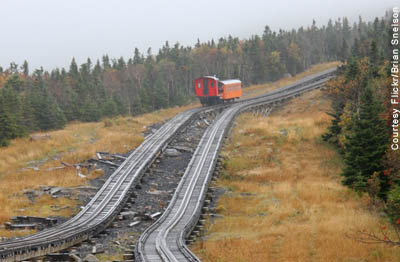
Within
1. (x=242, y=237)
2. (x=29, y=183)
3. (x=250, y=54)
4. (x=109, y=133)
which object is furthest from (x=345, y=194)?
(x=250, y=54)

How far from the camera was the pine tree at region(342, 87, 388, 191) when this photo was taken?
24.0 m

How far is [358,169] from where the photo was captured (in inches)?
971

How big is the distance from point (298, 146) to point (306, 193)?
45.0 ft

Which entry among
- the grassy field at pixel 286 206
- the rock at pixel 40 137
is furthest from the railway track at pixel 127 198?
the rock at pixel 40 137

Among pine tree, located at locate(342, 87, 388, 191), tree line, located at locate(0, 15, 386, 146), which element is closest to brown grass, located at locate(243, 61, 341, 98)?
tree line, located at locate(0, 15, 386, 146)

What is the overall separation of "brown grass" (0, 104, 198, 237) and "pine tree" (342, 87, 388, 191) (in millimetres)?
16034

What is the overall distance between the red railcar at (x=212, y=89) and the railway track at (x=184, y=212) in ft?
57.4

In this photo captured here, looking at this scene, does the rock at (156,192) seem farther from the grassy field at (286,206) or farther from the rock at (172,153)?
the rock at (172,153)

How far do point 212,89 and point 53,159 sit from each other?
3211 cm

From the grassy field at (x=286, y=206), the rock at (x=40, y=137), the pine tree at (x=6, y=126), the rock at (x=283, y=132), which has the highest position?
the pine tree at (x=6, y=126)

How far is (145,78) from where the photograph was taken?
101188 mm

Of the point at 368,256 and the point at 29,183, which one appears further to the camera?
the point at 29,183

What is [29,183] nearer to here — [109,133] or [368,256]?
[109,133]

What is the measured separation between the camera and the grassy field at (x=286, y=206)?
1731cm
